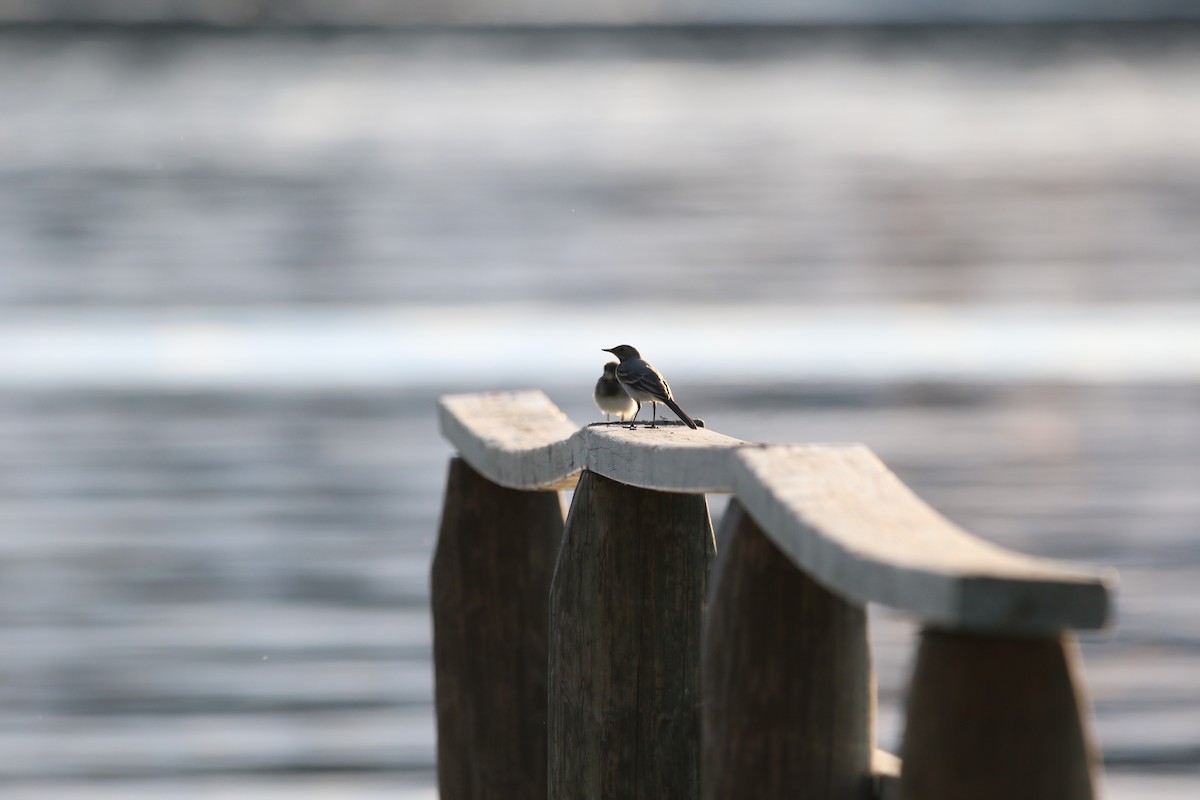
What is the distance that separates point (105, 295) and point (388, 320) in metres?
1.78

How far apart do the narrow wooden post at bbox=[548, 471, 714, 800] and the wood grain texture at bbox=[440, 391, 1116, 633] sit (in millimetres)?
84

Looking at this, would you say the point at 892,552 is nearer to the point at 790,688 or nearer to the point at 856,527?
the point at 856,527

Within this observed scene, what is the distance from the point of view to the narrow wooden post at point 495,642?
238 centimetres

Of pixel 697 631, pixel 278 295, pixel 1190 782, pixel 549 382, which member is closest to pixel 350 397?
pixel 549 382

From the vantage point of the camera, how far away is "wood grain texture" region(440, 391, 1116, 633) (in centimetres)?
98

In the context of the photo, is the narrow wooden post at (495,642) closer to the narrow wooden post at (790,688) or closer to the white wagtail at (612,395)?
the white wagtail at (612,395)

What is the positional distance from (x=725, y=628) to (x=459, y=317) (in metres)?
7.64

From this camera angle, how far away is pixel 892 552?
1.08 metres

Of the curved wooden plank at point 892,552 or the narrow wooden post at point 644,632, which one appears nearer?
the curved wooden plank at point 892,552

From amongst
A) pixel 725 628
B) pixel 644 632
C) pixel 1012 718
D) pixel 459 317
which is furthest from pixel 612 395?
pixel 459 317

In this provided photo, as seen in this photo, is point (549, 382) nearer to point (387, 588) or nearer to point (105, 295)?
point (387, 588)

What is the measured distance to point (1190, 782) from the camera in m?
3.79

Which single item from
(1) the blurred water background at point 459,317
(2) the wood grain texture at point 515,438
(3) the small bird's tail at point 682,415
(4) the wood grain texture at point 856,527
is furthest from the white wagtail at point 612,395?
(1) the blurred water background at point 459,317

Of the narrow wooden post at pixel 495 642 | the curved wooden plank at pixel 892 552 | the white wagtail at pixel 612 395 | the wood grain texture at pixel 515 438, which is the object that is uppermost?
the white wagtail at pixel 612 395
